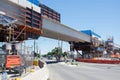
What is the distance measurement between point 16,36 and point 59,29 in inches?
787

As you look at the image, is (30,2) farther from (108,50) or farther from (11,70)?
(108,50)

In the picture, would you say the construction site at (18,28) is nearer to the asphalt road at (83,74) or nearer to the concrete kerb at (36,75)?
the asphalt road at (83,74)

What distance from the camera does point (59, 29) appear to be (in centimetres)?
6488

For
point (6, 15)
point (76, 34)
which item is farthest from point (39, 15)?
point (76, 34)

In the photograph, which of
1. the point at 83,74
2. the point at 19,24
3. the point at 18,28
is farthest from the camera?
the point at 18,28

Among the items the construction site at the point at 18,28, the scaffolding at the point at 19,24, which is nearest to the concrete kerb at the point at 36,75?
the construction site at the point at 18,28

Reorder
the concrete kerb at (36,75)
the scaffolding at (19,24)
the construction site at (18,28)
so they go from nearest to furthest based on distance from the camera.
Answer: the concrete kerb at (36,75) < the construction site at (18,28) < the scaffolding at (19,24)

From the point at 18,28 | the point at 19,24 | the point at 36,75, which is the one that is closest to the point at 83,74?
the point at 36,75

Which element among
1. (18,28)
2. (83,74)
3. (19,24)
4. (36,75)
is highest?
(19,24)

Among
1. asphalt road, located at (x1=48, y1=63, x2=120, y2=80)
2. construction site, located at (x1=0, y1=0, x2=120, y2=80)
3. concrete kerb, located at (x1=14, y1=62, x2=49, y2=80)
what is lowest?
asphalt road, located at (x1=48, y1=63, x2=120, y2=80)

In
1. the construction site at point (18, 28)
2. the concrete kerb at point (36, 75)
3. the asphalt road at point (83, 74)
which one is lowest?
the asphalt road at point (83, 74)

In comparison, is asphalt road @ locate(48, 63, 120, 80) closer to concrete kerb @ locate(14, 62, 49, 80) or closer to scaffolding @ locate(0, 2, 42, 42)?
concrete kerb @ locate(14, 62, 49, 80)

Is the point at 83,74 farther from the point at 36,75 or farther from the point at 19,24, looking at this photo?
the point at 19,24

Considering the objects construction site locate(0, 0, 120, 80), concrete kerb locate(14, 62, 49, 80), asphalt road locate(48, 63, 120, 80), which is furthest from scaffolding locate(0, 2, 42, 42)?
concrete kerb locate(14, 62, 49, 80)
